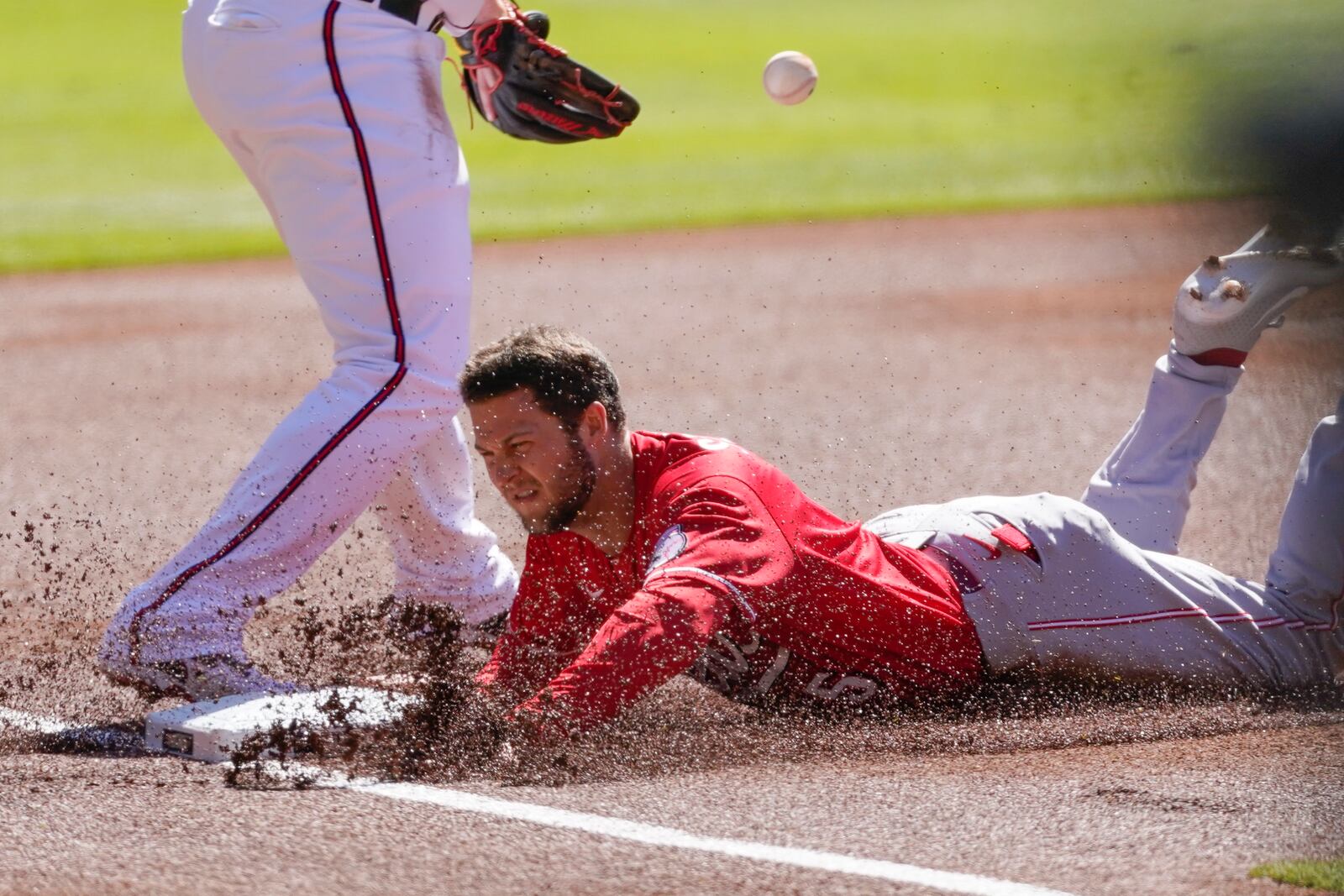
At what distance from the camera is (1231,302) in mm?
3855

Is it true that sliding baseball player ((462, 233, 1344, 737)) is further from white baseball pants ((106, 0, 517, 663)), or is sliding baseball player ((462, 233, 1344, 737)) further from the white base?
white baseball pants ((106, 0, 517, 663))

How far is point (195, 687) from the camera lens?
3.27 meters

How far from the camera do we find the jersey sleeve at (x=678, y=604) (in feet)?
9.09

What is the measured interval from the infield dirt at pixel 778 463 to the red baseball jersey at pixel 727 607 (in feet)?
0.36

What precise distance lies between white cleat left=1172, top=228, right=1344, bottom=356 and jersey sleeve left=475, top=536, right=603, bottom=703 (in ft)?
4.84

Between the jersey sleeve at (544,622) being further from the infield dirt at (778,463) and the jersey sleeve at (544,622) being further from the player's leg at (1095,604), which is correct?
the player's leg at (1095,604)

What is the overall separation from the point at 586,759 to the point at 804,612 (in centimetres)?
47

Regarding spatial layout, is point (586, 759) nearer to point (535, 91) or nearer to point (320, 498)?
point (320, 498)

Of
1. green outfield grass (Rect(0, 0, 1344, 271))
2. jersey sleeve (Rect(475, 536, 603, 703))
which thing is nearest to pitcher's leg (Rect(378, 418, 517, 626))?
jersey sleeve (Rect(475, 536, 603, 703))

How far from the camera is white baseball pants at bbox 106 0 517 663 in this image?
10.9ft

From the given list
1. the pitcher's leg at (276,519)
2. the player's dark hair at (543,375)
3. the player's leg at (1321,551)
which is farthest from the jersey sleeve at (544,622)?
the player's leg at (1321,551)

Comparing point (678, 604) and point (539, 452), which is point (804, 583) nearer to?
point (678, 604)

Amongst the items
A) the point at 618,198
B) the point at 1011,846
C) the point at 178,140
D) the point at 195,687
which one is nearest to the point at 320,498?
the point at 195,687

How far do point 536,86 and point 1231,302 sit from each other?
158 centimetres
